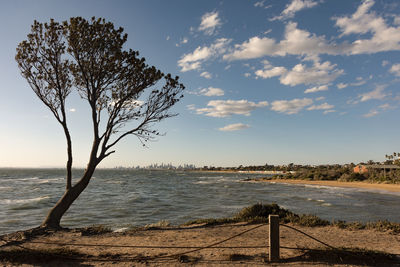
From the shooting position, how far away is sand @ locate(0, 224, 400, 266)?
7.50 meters

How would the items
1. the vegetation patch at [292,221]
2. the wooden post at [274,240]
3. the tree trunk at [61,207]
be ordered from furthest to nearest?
the tree trunk at [61,207] < the vegetation patch at [292,221] < the wooden post at [274,240]

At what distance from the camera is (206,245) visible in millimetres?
9477

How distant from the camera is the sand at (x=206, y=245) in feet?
24.6

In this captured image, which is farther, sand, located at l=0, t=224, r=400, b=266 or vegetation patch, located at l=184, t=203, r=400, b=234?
vegetation patch, located at l=184, t=203, r=400, b=234

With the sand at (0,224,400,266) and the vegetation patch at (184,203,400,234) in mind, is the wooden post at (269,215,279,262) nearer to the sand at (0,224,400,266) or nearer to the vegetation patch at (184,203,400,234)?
the sand at (0,224,400,266)

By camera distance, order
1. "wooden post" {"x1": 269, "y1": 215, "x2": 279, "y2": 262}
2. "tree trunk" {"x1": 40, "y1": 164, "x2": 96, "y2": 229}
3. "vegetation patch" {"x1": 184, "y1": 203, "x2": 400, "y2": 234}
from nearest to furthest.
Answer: "wooden post" {"x1": 269, "y1": 215, "x2": 279, "y2": 262} → "vegetation patch" {"x1": 184, "y1": 203, "x2": 400, "y2": 234} → "tree trunk" {"x1": 40, "y1": 164, "x2": 96, "y2": 229}

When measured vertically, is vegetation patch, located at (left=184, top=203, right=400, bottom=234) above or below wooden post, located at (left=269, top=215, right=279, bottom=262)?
below

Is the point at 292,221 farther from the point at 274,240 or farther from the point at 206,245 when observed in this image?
the point at 274,240

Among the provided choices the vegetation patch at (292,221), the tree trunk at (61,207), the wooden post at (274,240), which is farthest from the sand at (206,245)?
the tree trunk at (61,207)

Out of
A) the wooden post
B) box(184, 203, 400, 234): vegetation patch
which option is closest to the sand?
the wooden post

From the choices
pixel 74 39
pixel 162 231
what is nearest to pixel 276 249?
pixel 162 231

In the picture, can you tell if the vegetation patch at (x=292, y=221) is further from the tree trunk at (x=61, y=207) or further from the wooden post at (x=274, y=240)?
the wooden post at (x=274, y=240)

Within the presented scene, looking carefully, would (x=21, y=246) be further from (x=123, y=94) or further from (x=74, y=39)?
(x=74, y=39)

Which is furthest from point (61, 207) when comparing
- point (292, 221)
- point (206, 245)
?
point (292, 221)
